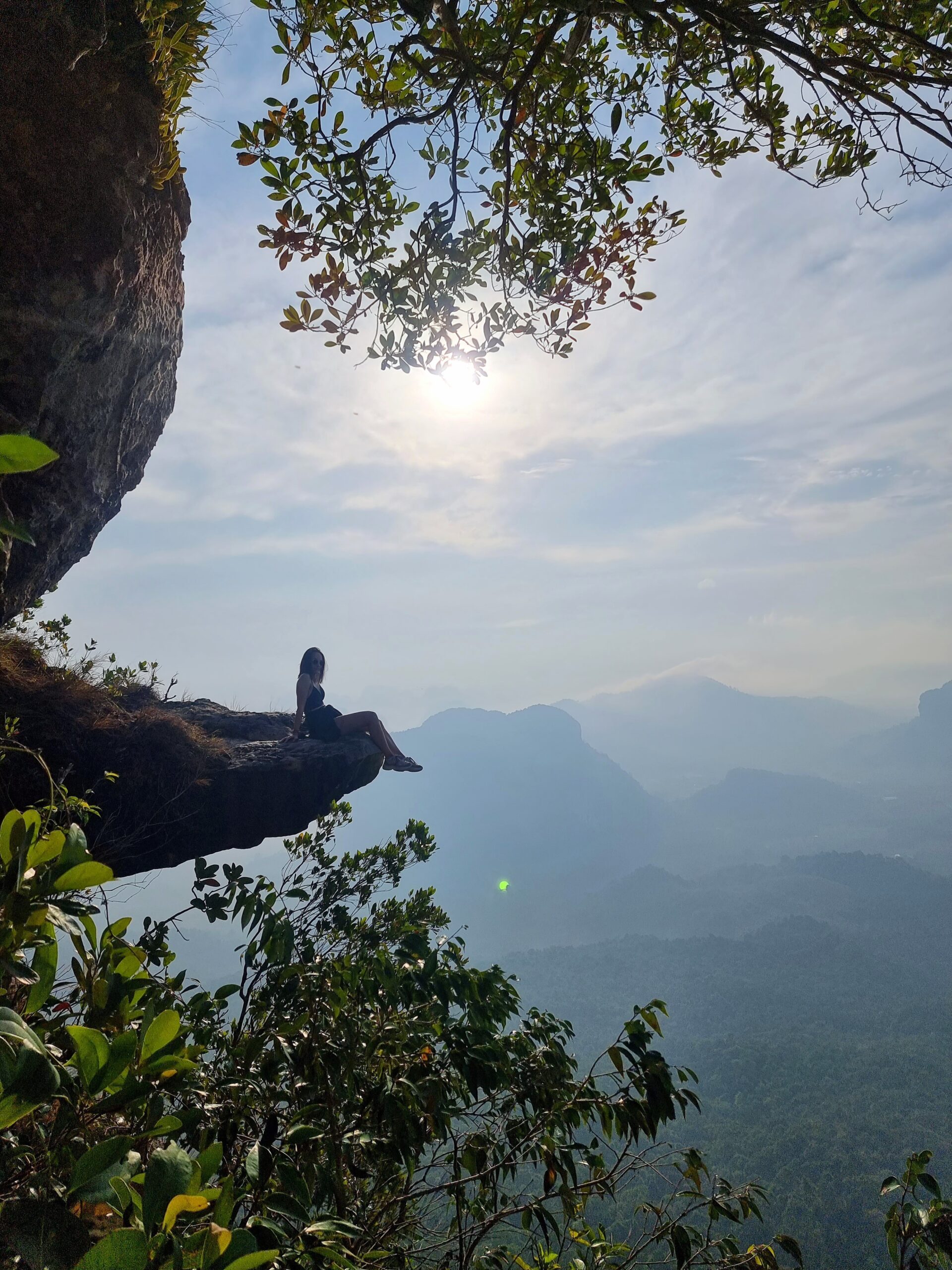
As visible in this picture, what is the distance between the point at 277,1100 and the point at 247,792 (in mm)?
6828

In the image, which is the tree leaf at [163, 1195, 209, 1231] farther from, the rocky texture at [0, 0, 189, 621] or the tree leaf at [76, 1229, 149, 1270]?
the rocky texture at [0, 0, 189, 621]

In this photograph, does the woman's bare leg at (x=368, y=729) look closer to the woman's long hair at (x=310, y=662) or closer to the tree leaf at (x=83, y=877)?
the woman's long hair at (x=310, y=662)

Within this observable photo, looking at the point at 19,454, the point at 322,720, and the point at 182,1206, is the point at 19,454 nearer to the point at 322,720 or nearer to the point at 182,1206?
the point at 182,1206

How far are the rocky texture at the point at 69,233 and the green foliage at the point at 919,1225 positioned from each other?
6.26 meters

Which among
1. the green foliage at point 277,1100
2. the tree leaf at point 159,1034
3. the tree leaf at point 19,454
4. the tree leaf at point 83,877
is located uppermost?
the tree leaf at point 19,454

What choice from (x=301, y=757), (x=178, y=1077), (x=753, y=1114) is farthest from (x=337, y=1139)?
(x=753, y=1114)

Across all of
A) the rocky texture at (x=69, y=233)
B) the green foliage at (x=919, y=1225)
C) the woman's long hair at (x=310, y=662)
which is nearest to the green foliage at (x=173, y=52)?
the rocky texture at (x=69, y=233)

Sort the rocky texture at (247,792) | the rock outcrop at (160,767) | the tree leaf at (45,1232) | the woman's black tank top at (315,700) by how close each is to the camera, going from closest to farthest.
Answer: the tree leaf at (45,1232), the rock outcrop at (160,767), the rocky texture at (247,792), the woman's black tank top at (315,700)

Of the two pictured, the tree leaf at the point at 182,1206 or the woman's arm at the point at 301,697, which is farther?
the woman's arm at the point at 301,697

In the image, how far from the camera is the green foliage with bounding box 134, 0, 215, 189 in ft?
15.1

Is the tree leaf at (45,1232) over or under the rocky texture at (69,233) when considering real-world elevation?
under

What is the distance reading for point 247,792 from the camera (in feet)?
29.4

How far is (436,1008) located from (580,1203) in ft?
4.10

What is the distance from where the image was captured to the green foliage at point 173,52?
4.60 metres
